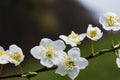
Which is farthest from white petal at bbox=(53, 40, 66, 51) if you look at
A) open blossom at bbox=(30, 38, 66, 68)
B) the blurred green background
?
the blurred green background

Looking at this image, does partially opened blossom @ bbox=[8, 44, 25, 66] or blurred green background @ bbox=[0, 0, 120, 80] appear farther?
blurred green background @ bbox=[0, 0, 120, 80]

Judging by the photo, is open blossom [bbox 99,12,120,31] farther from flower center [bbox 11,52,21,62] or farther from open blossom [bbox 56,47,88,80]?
flower center [bbox 11,52,21,62]

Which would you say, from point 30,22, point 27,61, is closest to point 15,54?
point 27,61

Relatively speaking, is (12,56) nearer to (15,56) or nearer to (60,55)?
(15,56)

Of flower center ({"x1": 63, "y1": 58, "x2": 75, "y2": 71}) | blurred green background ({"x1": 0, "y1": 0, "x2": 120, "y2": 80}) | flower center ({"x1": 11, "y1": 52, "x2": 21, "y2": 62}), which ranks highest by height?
flower center ({"x1": 11, "y1": 52, "x2": 21, "y2": 62})

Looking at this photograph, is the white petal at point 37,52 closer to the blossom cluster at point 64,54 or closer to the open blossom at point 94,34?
the blossom cluster at point 64,54

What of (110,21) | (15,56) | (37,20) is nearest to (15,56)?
(15,56)

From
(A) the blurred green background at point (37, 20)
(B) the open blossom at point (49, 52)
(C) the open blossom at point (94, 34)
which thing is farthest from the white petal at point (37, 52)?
(A) the blurred green background at point (37, 20)
